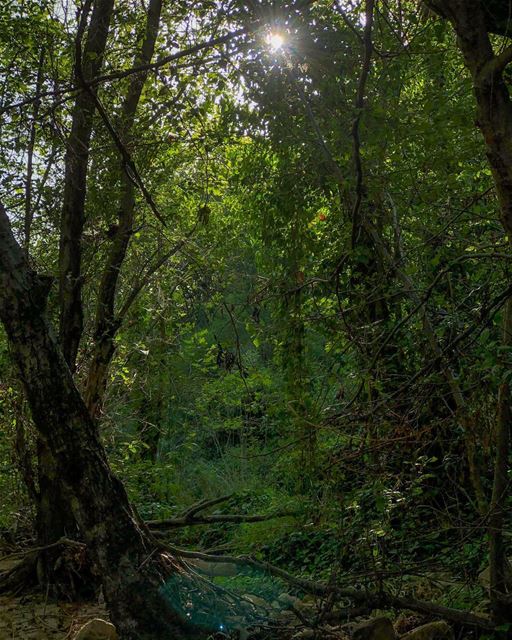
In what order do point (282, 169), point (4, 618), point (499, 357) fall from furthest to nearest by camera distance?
point (282, 169) < point (4, 618) < point (499, 357)

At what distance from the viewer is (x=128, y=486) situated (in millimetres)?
8086

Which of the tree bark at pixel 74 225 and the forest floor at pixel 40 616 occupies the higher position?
the tree bark at pixel 74 225

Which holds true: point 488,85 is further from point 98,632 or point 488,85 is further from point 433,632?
point 98,632

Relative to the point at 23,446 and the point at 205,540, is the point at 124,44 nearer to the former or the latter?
the point at 23,446

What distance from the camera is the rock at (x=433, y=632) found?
3520mm

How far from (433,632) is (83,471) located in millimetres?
2172

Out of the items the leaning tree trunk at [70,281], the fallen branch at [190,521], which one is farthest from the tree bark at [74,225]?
the fallen branch at [190,521]

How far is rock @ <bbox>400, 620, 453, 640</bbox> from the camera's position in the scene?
3520 mm

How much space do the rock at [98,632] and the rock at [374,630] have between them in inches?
58.8

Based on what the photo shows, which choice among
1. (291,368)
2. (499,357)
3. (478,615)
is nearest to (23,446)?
(291,368)

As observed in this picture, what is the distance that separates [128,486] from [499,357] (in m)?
6.11

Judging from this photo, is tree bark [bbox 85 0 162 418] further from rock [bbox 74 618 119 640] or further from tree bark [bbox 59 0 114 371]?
rock [bbox 74 618 119 640]

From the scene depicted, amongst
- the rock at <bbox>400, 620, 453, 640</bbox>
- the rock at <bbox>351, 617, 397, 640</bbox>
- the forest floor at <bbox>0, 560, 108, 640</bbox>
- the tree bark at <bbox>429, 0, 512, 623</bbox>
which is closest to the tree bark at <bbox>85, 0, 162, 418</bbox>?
the forest floor at <bbox>0, 560, 108, 640</bbox>

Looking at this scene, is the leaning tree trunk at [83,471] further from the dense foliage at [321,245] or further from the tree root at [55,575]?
the tree root at [55,575]
